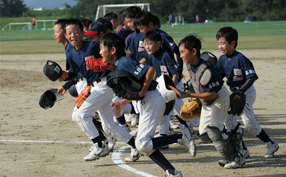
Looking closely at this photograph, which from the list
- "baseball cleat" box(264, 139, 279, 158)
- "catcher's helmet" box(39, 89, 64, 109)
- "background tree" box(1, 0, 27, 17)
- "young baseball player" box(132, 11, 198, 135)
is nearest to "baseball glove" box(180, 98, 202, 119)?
"young baseball player" box(132, 11, 198, 135)

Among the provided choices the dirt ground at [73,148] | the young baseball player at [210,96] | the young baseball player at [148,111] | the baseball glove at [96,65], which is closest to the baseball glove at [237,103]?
the young baseball player at [210,96]

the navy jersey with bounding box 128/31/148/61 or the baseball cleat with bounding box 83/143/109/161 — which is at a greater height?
the navy jersey with bounding box 128/31/148/61

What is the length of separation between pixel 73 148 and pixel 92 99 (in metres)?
1.27

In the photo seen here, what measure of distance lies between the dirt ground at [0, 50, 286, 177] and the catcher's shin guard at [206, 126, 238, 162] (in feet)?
0.80

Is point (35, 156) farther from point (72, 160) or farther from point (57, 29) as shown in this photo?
point (57, 29)

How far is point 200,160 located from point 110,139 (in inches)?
60.7

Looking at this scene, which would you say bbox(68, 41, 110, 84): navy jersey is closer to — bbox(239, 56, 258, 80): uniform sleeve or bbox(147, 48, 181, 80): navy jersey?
bbox(147, 48, 181, 80): navy jersey

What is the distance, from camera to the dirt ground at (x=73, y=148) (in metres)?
4.84

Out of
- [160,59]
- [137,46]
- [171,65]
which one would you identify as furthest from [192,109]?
[137,46]

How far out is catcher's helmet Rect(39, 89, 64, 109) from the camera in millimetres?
5895

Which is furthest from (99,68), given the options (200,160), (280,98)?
(280,98)

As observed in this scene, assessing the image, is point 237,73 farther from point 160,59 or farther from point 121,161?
point 121,161

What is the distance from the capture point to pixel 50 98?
5965mm

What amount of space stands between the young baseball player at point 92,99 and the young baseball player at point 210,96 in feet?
3.87
